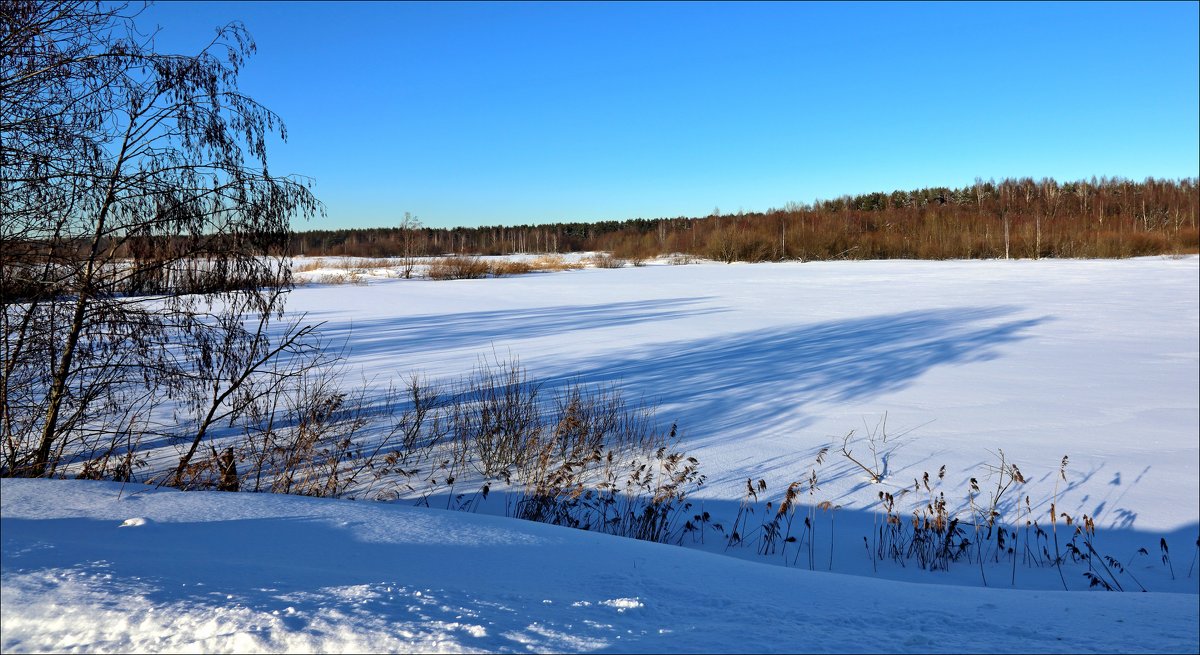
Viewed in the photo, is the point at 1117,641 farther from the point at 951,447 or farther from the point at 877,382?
the point at 877,382

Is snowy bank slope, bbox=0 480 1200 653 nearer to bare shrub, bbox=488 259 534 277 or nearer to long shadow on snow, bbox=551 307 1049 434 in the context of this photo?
long shadow on snow, bbox=551 307 1049 434

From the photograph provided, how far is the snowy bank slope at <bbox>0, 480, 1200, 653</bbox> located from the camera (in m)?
1.83

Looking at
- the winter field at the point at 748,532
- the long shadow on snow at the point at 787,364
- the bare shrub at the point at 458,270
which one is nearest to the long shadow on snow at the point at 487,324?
the winter field at the point at 748,532

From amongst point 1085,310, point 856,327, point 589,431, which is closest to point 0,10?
point 589,431

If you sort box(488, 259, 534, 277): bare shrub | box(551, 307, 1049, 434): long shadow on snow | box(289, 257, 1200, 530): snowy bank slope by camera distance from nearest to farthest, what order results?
box(289, 257, 1200, 530): snowy bank slope, box(551, 307, 1049, 434): long shadow on snow, box(488, 259, 534, 277): bare shrub

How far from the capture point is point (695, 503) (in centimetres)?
533

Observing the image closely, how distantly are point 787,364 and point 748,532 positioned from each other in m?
6.16

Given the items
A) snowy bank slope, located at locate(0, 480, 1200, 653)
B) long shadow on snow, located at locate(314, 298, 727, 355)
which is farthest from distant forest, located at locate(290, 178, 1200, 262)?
snowy bank slope, located at locate(0, 480, 1200, 653)

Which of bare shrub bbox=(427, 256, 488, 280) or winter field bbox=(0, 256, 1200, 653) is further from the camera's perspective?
bare shrub bbox=(427, 256, 488, 280)

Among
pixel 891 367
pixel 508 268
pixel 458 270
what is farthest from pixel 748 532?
pixel 508 268

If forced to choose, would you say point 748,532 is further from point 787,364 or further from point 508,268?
point 508,268

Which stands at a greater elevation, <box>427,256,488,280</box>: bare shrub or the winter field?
<box>427,256,488,280</box>: bare shrub

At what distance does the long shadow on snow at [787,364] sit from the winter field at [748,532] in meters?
0.07

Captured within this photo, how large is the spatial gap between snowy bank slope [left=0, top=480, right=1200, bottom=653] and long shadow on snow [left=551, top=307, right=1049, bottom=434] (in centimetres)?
445
